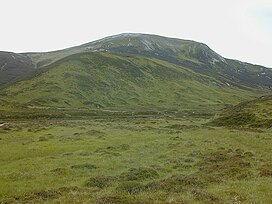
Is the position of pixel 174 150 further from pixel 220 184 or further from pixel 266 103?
pixel 266 103

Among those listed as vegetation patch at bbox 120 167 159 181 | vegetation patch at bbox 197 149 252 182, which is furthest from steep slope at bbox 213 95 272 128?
vegetation patch at bbox 120 167 159 181

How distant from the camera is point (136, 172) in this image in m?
29.2

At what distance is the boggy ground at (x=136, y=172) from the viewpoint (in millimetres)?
22203

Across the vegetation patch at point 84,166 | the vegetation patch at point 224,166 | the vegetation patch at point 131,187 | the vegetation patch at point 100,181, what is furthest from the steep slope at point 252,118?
the vegetation patch at point 131,187

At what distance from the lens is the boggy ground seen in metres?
22.2

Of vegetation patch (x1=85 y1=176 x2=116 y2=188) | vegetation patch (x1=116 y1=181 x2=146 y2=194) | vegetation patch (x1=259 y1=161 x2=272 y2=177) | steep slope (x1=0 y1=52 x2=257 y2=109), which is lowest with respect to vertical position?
steep slope (x1=0 y1=52 x2=257 y2=109)

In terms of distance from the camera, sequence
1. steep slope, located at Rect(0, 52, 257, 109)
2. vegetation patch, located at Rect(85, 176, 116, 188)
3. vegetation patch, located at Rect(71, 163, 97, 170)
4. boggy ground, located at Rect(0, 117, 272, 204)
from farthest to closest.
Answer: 1. steep slope, located at Rect(0, 52, 257, 109)
2. vegetation patch, located at Rect(71, 163, 97, 170)
3. vegetation patch, located at Rect(85, 176, 116, 188)
4. boggy ground, located at Rect(0, 117, 272, 204)

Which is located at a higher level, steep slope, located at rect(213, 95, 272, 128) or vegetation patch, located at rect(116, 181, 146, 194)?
vegetation patch, located at rect(116, 181, 146, 194)

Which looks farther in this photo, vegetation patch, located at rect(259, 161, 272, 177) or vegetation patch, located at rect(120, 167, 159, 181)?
vegetation patch, located at rect(259, 161, 272, 177)

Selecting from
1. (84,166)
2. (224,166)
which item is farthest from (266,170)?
(84,166)

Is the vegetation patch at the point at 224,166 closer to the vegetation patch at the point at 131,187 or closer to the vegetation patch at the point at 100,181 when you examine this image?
the vegetation patch at the point at 131,187

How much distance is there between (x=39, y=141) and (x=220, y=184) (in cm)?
3424

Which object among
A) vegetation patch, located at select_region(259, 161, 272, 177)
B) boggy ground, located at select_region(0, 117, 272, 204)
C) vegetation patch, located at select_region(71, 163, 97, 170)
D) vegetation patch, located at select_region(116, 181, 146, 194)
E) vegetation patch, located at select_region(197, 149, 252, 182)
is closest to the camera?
boggy ground, located at select_region(0, 117, 272, 204)

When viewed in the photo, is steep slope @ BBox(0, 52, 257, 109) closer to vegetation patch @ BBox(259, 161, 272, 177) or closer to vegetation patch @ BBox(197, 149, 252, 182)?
vegetation patch @ BBox(197, 149, 252, 182)
